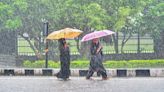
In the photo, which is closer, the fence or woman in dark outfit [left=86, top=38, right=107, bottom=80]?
woman in dark outfit [left=86, top=38, right=107, bottom=80]

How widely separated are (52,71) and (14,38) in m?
11.4

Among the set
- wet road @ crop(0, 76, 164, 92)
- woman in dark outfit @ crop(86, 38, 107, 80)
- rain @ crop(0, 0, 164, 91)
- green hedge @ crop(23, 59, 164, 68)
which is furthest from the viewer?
rain @ crop(0, 0, 164, 91)

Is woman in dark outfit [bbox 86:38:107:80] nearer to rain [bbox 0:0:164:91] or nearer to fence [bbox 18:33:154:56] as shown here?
rain [bbox 0:0:164:91]

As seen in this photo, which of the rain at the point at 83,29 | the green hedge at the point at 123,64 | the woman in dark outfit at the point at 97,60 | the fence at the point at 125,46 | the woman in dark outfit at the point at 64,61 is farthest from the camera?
the fence at the point at 125,46

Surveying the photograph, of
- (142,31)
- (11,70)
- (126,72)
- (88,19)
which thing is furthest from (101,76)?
(142,31)

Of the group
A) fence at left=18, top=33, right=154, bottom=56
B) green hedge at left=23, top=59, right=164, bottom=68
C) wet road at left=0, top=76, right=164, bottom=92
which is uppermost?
fence at left=18, top=33, right=154, bottom=56

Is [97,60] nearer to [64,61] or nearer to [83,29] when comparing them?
[64,61]

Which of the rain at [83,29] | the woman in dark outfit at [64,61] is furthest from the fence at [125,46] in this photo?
the woman in dark outfit at [64,61]

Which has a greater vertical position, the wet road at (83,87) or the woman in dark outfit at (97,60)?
the woman in dark outfit at (97,60)

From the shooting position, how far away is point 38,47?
3328cm

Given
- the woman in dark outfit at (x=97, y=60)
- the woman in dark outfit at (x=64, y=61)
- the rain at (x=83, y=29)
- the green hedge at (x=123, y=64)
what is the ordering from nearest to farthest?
the woman in dark outfit at (x=97, y=60)
the woman in dark outfit at (x=64, y=61)
the green hedge at (x=123, y=64)
the rain at (x=83, y=29)

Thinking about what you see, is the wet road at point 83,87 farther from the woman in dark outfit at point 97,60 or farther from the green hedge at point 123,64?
the green hedge at point 123,64

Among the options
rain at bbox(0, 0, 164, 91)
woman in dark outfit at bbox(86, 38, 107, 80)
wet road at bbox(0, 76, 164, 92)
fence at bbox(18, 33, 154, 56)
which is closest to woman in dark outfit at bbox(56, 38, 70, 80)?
woman in dark outfit at bbox(86, 38, 107, 80)

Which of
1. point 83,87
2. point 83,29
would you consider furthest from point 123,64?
point 83,87
